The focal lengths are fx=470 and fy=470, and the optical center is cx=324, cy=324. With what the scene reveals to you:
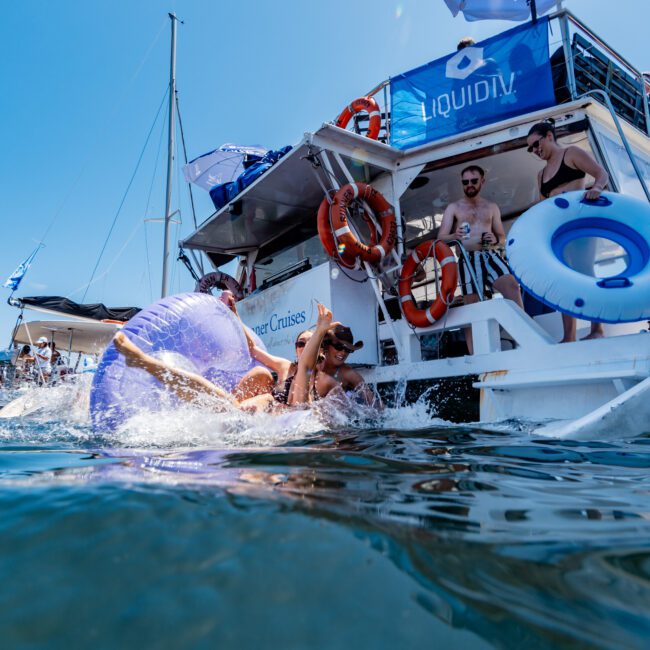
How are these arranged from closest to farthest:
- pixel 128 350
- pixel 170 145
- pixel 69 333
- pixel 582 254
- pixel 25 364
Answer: pixel 128 350, pixel 582 254, pixel 170 145, pixel 25 364, pixel 69 333

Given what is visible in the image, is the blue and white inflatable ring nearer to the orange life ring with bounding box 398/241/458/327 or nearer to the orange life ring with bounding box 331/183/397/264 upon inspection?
the orange life ring with bounding box 398/241/458/327

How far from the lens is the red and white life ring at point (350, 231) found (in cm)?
483

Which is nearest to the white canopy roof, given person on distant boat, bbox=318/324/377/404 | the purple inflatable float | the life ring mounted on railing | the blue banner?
the life ring mounted on railing

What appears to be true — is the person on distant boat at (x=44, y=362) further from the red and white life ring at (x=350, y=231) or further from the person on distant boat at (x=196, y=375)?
the person on distant boat at (x=196, y=375)

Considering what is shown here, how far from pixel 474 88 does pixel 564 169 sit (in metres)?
1.35

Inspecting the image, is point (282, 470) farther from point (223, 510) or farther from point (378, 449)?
point (378, 449)

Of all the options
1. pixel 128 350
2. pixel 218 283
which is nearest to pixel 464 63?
pixel 128 350

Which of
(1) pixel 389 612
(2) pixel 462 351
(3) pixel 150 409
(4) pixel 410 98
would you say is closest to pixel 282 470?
(1) pixel 389 612

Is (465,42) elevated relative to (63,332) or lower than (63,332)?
elevated

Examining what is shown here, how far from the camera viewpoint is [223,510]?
34.3 inches

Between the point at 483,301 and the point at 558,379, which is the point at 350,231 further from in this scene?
the point at 558,379

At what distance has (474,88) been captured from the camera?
4730mm

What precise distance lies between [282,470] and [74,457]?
0.85 meters

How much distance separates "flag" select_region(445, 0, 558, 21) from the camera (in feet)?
17.0
